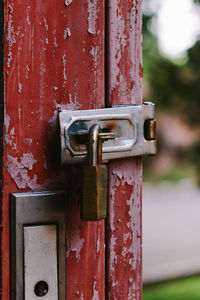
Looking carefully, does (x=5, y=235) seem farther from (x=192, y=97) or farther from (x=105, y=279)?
(x=192, y=97)

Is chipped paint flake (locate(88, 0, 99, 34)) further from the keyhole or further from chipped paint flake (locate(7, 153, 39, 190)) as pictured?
the keyhole

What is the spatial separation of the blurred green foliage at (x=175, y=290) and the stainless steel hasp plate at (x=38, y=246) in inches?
124

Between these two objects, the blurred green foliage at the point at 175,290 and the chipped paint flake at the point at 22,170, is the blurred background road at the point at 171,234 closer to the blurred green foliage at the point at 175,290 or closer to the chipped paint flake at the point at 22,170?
the blurred green foliage at the point at 175,290

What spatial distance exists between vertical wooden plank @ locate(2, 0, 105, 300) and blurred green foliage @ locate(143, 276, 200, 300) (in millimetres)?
3126

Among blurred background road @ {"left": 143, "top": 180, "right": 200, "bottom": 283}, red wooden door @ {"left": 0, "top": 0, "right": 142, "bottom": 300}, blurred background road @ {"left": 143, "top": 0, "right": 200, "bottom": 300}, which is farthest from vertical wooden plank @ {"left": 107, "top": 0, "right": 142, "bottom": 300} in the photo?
blurred background road @ {"left": 143, "top": 180, "right": 200, "bottom": 283}

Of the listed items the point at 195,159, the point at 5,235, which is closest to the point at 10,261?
the point at 5,235

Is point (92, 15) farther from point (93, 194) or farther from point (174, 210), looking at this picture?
point (174, 210)

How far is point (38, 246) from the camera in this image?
0.54 metres

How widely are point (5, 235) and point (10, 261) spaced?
3 cm

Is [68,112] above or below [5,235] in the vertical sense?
above

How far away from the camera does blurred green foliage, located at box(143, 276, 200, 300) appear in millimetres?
3496

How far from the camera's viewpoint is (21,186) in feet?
1.80

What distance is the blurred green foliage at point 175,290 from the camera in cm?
350

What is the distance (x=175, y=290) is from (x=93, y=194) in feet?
11.3
